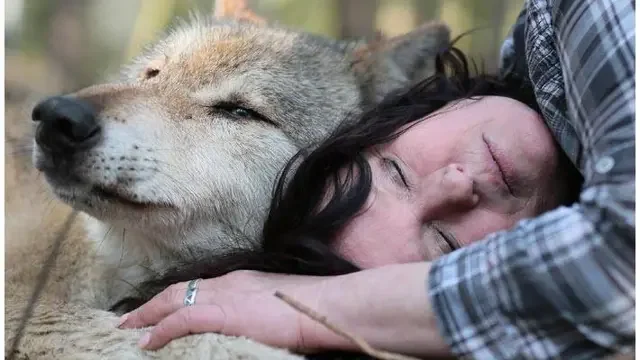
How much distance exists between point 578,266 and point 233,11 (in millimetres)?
1566

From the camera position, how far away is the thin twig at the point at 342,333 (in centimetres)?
110

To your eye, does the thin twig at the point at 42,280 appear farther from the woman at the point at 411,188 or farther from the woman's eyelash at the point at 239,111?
the woman's eyelash at the point at 239,111

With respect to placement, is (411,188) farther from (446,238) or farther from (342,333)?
(342,333)

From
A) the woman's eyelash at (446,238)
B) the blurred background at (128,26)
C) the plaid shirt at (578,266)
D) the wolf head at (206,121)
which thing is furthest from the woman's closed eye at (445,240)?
the blurred background at (128,26)

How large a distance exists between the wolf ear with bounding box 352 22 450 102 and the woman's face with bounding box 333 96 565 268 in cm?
43

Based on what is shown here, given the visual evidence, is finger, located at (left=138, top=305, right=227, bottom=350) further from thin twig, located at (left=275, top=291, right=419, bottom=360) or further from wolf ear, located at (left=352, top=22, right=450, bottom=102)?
wolf ear, located at (left=352, top=22, right=450, bottom=102)

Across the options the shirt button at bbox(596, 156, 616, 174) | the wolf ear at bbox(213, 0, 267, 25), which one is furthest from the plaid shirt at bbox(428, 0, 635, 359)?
the wolf ear at bbox(213, 0, 267, 25)

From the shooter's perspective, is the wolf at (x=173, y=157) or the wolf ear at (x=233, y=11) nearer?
the wolf at (x=173, y=157)

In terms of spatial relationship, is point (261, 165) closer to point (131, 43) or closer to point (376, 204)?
point (376, 204)

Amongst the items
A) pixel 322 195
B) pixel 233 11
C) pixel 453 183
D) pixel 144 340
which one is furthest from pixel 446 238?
pixel 233 11

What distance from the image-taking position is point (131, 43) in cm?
262

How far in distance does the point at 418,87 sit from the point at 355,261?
62 cm

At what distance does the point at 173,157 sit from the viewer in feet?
4.99

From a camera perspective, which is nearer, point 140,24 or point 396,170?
point 396,170
